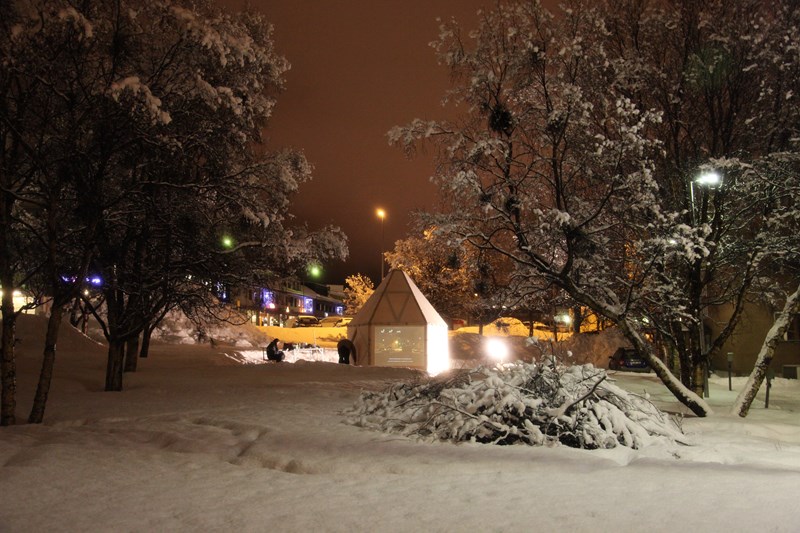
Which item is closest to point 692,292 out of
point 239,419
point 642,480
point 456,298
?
point 642,480

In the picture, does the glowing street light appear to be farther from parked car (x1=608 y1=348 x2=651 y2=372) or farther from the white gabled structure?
parked car (x1=608 y1=348 x2=651 y2=372)

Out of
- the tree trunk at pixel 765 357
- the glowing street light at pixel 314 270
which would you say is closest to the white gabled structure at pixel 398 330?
the glowing street light at pixel 314 270

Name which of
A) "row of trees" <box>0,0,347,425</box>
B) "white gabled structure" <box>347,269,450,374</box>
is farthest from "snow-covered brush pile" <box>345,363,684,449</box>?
"white gabled structure" <box>347,269,450,374</box>

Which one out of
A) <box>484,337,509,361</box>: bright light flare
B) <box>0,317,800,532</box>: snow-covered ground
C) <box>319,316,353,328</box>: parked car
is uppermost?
<box>319,316,353,328</box>: parked car

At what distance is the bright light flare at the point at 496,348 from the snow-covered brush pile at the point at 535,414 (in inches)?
960

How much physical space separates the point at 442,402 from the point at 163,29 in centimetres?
740

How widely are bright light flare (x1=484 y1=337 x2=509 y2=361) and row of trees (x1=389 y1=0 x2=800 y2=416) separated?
67.9 feet

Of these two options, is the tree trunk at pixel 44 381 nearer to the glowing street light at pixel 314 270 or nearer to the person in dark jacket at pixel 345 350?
the glowing street light at pixel 314 270

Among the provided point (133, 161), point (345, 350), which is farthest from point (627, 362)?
point (133, 161)

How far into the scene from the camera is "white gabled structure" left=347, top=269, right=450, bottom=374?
2397cm

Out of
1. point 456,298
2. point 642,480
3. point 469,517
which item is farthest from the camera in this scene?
point 456,298

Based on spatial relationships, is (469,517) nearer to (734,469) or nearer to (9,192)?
(734,469)

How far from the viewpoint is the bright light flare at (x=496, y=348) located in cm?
3300

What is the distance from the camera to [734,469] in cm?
563
